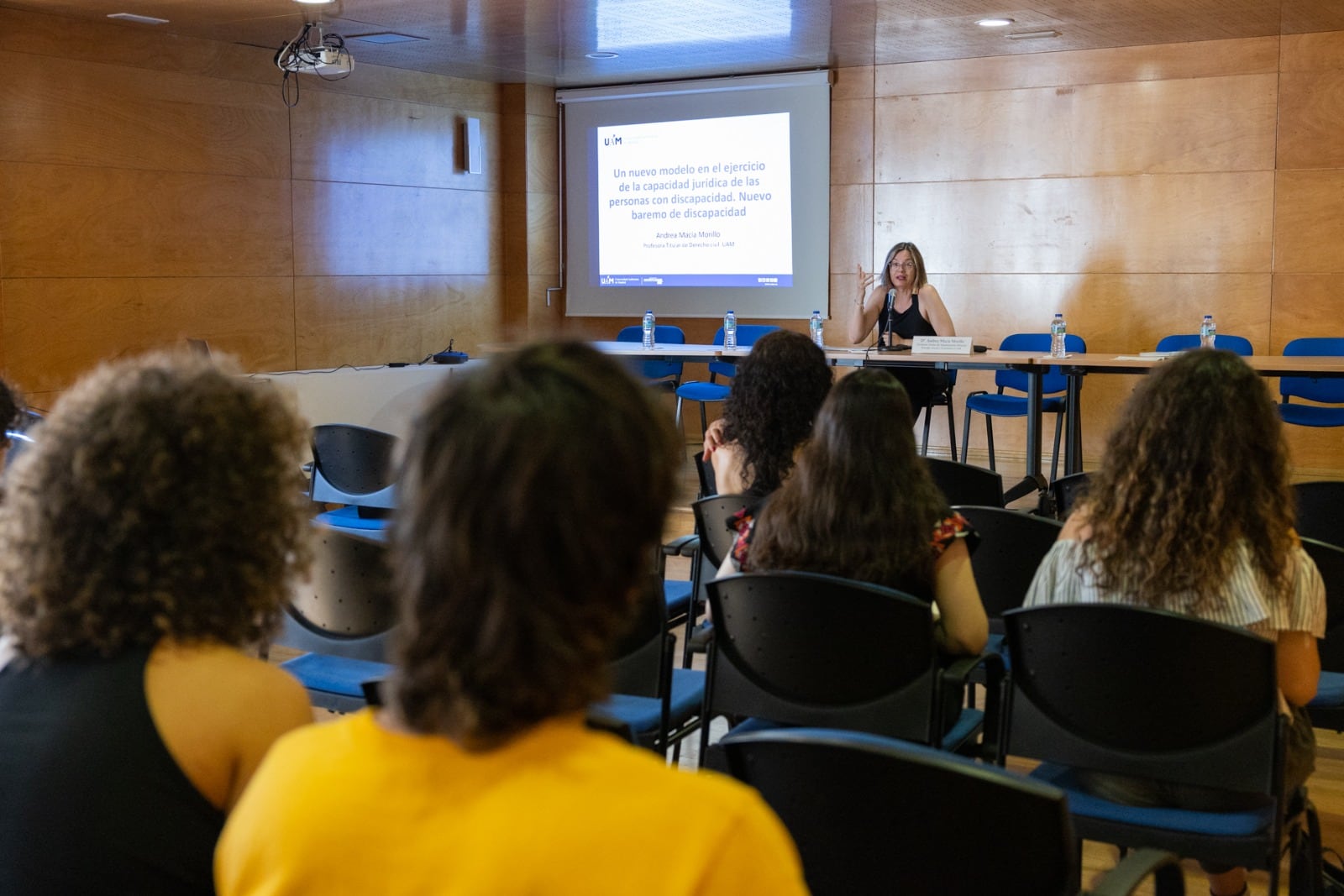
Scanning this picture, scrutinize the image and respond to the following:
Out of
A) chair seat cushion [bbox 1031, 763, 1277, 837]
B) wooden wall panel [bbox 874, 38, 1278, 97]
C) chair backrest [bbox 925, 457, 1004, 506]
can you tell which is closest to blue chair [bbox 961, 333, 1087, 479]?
wooden wall panel [bbox 874, 38, 1278, 97]

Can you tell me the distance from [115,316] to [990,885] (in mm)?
7074

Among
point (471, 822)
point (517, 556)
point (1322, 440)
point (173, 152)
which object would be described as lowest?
point (1322, 440)

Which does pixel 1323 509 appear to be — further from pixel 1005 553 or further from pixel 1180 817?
pixel 1180 817

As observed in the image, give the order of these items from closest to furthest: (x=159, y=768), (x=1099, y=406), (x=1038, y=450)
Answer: (x=159, y=768), (x=1038, y=450), (x=1099, y=406)

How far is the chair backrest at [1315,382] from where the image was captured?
6.89 metres

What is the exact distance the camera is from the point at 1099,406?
8.39 meters

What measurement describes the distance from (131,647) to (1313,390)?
23.5 ft

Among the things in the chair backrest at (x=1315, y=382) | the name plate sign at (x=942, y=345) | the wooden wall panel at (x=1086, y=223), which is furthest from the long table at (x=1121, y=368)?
the wooden wall panel at (x=1086, y=223)

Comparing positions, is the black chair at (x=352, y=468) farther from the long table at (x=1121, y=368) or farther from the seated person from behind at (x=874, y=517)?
the long table at (x=1121, y=368)

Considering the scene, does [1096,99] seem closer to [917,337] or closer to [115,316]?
[917,337]

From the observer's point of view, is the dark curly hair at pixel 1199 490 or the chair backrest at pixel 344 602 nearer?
the dark curly hair at pixel 1199 490

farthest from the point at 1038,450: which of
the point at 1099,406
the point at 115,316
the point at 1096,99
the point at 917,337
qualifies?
the point at 115,316

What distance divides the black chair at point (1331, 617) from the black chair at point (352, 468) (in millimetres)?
3158

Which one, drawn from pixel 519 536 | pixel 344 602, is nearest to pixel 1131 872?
pixel 519 536
